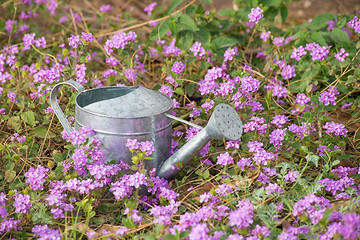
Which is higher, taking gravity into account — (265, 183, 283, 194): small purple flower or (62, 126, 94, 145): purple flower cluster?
(62, 126, 94, 145): purple flower cluster

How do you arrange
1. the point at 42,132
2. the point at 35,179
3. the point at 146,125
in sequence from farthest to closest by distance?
the point at 42,132 → the point at 146,125 → the point at 35,179

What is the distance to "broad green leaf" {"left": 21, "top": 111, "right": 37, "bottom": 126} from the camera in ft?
7.48

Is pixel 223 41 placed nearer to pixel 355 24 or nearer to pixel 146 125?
pixel 355 24

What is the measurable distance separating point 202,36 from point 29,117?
137 cm

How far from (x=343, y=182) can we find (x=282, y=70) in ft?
3.18

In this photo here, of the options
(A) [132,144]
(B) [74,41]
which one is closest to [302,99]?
(A) [132,144]

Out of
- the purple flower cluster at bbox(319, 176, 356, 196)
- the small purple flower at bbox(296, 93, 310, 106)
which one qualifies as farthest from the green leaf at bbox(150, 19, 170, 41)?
the purple flower cluster at bbox(319, 176, 356, 196)

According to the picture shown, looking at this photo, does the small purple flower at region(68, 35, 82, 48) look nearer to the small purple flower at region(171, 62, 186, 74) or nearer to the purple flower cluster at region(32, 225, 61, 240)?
the small purple flower at region(171, 62, 186, 74)

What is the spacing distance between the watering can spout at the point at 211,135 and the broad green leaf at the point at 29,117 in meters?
0.81

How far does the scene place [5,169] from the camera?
208 centimetres

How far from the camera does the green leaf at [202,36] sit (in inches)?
117

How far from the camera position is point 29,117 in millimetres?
2301

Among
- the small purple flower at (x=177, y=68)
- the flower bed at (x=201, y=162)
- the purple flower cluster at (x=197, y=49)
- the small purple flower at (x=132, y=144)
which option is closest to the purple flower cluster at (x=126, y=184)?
the flower bed at (x=201, y=162)

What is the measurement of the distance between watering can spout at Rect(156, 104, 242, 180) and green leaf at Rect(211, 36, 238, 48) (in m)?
1.17
